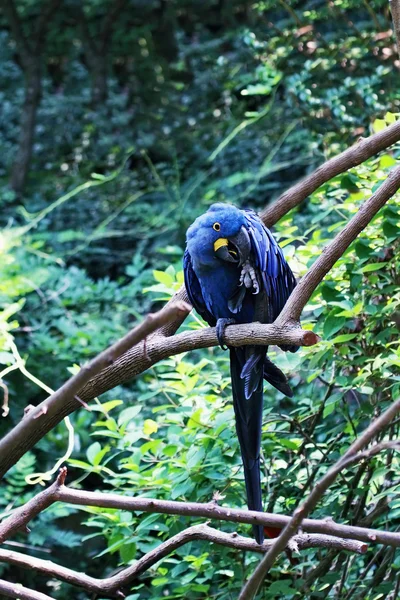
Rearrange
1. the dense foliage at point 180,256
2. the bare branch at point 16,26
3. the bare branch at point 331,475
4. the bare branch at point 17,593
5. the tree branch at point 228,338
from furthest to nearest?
the bare branch at point 16,26
the dense foliage at point 180,256
the bare branch at point 17,593
the tree branch at point 228,338
the bare branch at point 331,475

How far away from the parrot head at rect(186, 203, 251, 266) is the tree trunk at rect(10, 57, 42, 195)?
2983mm

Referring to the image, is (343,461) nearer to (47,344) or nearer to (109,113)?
(47,344)

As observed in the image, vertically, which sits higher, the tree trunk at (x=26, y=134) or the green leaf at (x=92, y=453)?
the tree trunk at (x=26, y=134)

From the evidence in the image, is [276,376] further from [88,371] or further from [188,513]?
[88,371]

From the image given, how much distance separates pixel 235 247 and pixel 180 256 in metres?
2.03

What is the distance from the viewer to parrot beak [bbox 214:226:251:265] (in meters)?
1.48

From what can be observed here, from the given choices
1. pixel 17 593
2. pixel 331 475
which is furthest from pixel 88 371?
pixel 17 593

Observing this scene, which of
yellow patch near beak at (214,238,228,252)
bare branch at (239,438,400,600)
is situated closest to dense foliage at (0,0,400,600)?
yellow patch near beak at (214,238,228,252)

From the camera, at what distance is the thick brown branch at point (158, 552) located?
1.29 metres

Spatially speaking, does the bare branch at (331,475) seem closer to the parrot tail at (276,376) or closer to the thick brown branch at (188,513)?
the thick brown branch at (188,513)

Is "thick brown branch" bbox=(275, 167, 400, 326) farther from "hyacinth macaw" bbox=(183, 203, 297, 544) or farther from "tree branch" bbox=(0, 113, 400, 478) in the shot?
"hyacinth macaw" bbox=(183, 203, 297, 544)

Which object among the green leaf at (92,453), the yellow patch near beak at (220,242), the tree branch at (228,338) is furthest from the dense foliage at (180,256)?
the yellow patch near beak at (220,242)

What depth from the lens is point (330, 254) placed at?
124 cm

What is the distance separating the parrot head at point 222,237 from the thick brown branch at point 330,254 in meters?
0.26
